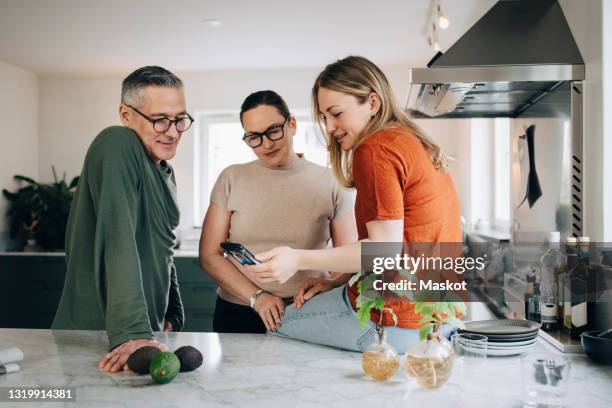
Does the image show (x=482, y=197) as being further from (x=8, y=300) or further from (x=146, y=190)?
(x=8, y=300)

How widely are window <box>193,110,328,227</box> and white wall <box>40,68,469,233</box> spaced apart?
0.09m

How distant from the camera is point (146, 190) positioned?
1493mm

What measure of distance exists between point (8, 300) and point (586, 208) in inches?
176

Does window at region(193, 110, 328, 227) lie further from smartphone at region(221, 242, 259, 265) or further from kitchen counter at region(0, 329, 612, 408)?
smartphone at region(221, 242, 259, 265)

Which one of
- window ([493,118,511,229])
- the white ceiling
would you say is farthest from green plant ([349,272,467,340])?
window ([493,118,511,229])

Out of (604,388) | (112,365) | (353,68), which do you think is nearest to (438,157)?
(353,68)

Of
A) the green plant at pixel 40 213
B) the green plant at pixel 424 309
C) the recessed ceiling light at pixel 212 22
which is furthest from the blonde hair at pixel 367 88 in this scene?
the green plant at pixel 40 213

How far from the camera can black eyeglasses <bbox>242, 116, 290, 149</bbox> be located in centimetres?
182

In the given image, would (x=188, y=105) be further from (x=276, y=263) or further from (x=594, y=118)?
(x=276, y=263)

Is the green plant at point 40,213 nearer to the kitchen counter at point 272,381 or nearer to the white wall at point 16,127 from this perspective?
the white wall at point 16,127

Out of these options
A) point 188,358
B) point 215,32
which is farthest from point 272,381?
point 215,32

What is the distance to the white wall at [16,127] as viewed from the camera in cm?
475

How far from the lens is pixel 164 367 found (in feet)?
3.65

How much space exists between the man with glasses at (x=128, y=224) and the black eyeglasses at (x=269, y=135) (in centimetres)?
26
